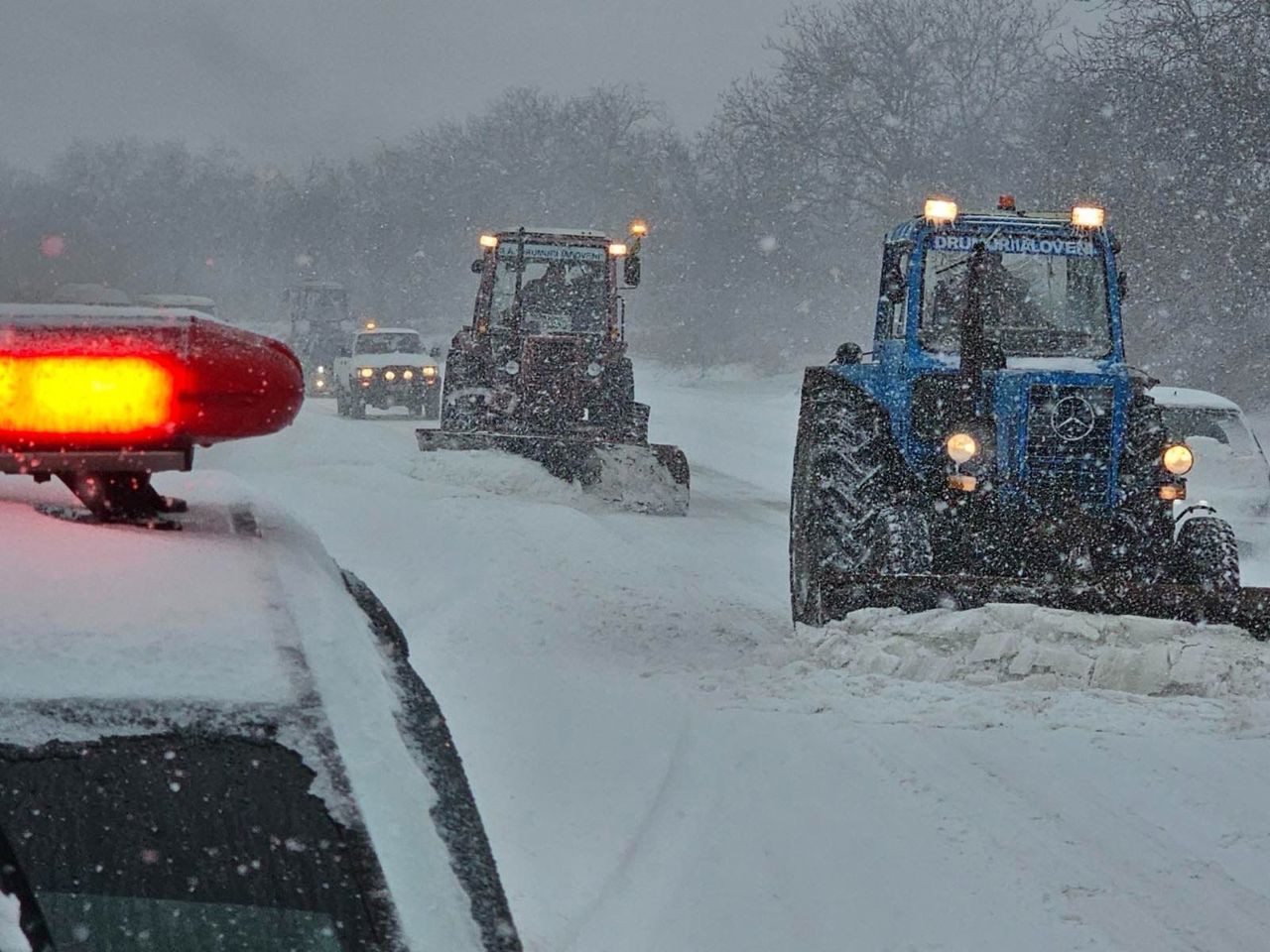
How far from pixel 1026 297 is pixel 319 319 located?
→ 1450 inches

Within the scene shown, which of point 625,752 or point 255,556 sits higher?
point 255,556

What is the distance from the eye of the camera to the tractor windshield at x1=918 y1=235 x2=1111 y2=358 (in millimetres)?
8625

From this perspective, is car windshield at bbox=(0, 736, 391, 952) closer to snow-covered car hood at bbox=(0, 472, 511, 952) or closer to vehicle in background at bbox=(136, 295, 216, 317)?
snow-covered car hood at bbox=(0, 472, 511, 952)

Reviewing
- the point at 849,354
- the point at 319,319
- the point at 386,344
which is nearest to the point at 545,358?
the point at 849,354

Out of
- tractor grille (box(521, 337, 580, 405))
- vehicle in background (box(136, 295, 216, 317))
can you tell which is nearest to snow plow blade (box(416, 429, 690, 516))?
tractor grille (box(521, 337, 580, 405))

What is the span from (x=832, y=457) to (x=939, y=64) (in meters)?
42.3

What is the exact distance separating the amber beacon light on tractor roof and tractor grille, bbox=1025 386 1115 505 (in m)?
7.21

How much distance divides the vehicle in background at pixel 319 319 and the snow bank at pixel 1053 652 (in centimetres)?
3508

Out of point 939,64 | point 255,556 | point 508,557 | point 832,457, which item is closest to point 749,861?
point 255,556

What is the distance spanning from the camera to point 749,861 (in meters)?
4.24

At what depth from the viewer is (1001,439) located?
26.5 feet

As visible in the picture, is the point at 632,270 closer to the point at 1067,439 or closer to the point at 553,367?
the point at 553,367

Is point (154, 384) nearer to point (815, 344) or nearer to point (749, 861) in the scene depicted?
point (749, 861)

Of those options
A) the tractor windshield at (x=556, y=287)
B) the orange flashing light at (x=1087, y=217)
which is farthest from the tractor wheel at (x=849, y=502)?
the tractor windshield at (x=556, y=287)
